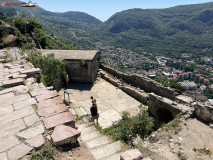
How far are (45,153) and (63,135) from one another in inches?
23.2

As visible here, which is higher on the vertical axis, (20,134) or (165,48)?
(20,134)

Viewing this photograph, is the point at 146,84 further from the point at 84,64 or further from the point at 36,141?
the point at 36,141

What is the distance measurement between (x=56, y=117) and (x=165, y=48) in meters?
146

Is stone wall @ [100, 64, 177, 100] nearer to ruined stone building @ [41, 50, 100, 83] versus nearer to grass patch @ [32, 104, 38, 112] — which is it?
ruined stone building @ [41, 50, 100, 83]

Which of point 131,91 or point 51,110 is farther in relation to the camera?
point 131,91

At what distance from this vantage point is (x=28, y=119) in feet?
15.4

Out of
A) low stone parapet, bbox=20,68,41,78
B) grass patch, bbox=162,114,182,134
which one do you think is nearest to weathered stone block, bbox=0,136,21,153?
low stone parapet, bbox=20,68,41,78

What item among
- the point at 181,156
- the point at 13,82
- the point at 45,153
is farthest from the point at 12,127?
the point at 181,156

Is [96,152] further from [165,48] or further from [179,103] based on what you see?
[165,48]

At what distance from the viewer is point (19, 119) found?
4.69m

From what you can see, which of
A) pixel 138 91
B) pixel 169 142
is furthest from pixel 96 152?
pixel 138 91

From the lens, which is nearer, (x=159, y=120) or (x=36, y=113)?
(x=36, y=113)

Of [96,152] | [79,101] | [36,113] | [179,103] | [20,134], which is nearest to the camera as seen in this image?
[20,134]

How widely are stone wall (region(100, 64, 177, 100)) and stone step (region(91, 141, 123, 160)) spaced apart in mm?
6810
